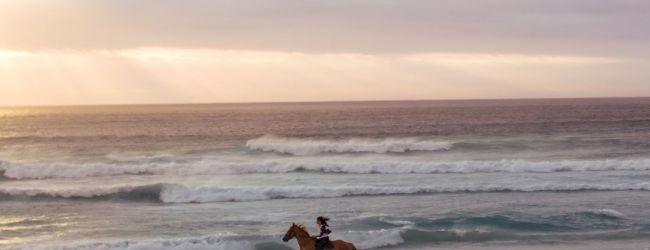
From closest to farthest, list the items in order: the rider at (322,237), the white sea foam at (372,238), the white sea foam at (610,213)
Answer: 1. the rider at (322,237)
2. the white sea foam at (372,238)
3. the white sea foam at (610,213)

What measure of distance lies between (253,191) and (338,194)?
303 centimetres

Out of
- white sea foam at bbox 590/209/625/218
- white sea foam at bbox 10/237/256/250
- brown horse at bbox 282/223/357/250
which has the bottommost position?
white sea foam at bbox 590/209/625/218

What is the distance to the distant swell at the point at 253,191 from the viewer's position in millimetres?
24969

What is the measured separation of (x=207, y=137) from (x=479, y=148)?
780 inches

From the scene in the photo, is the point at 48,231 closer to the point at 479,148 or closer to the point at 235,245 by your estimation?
the point at 235,245

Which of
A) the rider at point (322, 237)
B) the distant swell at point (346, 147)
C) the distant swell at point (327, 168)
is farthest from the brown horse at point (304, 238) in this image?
the distant swell at point (346, 147)

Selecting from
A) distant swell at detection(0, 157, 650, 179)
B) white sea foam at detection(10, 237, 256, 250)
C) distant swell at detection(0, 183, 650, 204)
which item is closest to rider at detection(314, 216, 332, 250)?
white sea foam at detection(10, 237, 256, 250)

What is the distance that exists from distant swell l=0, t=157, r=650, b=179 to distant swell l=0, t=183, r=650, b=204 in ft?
16.3

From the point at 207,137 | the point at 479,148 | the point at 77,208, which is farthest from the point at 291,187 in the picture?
the point at 207,137

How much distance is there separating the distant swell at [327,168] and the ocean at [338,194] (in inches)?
3.4

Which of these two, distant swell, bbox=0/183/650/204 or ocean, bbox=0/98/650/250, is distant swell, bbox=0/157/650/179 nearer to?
ocean, bbox=0/98/650/250

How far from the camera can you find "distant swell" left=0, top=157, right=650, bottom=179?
31047 millimetres

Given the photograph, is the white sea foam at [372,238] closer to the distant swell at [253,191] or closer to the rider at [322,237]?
the rider at [322,237]

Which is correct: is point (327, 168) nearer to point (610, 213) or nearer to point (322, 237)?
point (610, 213)
